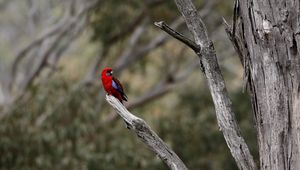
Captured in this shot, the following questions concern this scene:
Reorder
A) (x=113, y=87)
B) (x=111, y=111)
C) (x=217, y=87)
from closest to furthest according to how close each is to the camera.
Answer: (x=217, y=87), (x=113, y=87), (x=111, y=111)

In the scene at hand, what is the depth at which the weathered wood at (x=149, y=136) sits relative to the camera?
4.32m

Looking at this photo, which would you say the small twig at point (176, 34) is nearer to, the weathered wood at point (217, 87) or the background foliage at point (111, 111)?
the weathered wood at point (217, 87)

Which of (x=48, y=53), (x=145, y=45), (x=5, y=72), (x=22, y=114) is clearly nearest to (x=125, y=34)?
(x=145, y=45)

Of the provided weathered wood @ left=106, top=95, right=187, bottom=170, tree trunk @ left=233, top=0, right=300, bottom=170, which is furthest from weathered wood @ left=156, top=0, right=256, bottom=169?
weathered wood @ left=106, top=95, right=187, bottom=170

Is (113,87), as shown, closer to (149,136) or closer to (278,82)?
(149,136)

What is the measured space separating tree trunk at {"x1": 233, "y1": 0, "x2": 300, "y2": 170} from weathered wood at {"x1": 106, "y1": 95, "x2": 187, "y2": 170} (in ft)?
2.08

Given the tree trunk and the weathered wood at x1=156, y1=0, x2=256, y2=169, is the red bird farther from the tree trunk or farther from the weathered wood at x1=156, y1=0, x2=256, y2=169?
the tree trunk

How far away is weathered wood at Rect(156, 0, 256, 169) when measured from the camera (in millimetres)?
4355

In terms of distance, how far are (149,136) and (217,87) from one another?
60 centimetres

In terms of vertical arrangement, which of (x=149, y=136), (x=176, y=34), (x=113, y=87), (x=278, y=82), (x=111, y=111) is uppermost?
(x=111, y=111)

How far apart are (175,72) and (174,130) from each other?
173 cm

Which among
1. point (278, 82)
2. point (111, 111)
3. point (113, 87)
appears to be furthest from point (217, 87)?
point (111, 111)

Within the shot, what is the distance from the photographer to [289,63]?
427 centimetres

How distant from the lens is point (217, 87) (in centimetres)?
441
